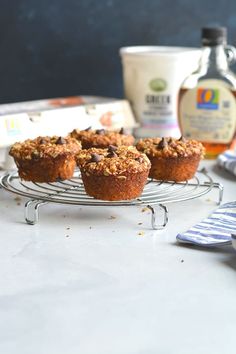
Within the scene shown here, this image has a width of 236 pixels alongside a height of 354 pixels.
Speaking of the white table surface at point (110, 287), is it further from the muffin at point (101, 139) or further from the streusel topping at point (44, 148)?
the muffin at point (101, 139)

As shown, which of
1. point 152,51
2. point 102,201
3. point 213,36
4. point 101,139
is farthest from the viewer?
point 152,51

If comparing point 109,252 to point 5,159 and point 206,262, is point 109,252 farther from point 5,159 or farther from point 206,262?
point 5,159

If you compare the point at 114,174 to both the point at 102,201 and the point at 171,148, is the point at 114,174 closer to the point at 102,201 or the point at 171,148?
the point at 102,201

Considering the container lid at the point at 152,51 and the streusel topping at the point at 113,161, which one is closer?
the streusel topping at the point at 113,161

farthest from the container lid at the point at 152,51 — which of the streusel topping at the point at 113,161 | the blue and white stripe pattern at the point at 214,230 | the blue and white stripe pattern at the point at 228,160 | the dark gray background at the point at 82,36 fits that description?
the blue and white stripe pattern at the point at 214,230

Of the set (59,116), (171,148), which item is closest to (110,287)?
(171,148)

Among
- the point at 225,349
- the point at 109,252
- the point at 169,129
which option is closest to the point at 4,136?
the point at 169,129

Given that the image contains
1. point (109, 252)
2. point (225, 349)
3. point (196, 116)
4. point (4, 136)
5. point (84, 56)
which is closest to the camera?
point (225, 349)
